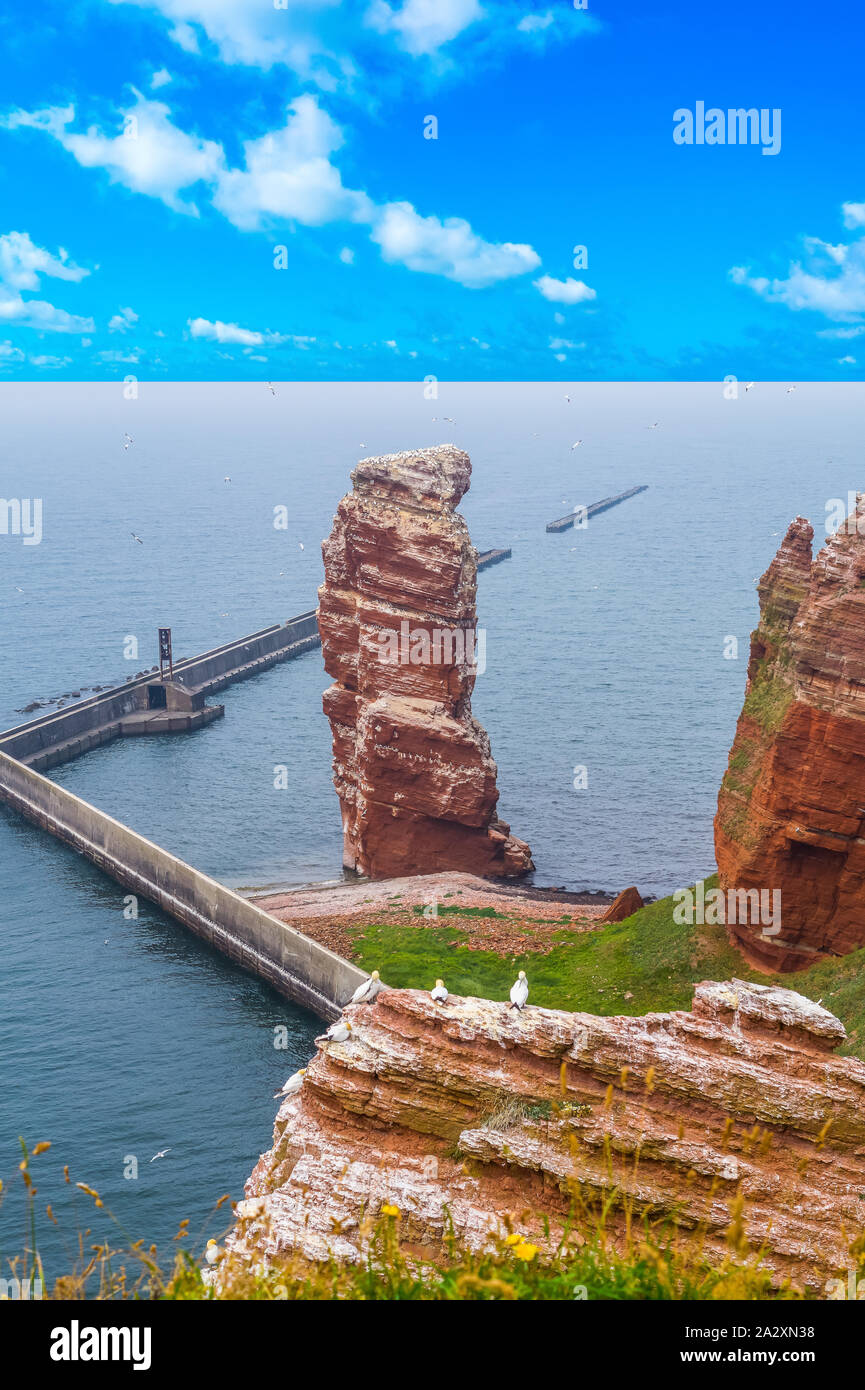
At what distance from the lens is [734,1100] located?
18.6m

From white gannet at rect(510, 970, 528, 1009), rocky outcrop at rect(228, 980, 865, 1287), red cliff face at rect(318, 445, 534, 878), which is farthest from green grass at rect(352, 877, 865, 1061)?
rocky outcrop at rect(228, 980, 865, 1287)

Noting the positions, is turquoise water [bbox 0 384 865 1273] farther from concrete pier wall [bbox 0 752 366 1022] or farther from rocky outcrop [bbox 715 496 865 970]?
rocky outcrop [bbox 715 496 865 970]

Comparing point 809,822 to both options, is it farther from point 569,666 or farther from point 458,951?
point 569,666

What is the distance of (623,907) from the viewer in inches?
2055

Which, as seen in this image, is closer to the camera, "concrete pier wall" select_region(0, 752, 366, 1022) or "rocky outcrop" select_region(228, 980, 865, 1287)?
"rocky outcrop" select_region(228, 980, 865, 1287)

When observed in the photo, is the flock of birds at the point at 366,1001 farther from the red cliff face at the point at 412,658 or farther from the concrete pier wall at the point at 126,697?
the concrete pier wall at the point at 126,697

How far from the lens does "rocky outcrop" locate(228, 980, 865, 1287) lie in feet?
Answer: 55.4

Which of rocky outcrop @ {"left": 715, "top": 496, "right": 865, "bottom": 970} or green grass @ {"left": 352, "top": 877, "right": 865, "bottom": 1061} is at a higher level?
rocky outcrop @ {"left": 715, "top": 496, "right": 865, "bottom": 970}

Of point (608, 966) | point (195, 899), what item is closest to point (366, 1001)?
point (608, 966)

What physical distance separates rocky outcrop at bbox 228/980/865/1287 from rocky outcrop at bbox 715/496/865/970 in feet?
65.4

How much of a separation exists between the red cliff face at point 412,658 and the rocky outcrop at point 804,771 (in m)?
20.3

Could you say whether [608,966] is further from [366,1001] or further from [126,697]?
[126,697]

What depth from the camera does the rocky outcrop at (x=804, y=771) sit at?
39.2 metres
